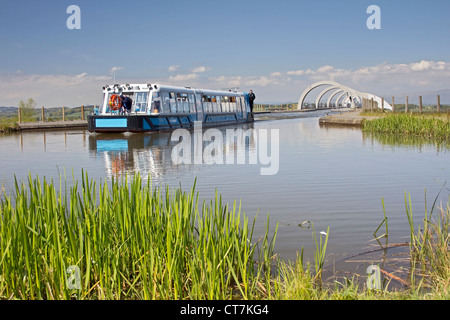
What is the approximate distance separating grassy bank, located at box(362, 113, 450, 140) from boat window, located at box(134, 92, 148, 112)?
1065 cm

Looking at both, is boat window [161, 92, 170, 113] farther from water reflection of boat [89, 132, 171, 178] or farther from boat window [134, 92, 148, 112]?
water reflection of boat [89, 132, 171, 178]

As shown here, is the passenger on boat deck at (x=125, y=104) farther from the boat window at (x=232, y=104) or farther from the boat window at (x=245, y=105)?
the boat window at (x=245, y=105)

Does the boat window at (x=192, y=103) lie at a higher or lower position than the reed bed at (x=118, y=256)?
higher

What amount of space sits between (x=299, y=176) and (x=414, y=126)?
1326 centimetres

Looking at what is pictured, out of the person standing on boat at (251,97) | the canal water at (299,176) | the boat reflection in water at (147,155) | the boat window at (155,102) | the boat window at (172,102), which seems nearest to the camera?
the canal water at (299,176)

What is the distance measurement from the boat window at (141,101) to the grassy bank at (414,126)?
34.9 feet

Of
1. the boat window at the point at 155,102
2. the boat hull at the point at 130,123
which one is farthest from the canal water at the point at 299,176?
the boat window at the point at 155,102

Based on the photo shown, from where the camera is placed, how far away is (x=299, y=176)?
1122cm

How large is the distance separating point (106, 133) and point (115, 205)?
24.6 m

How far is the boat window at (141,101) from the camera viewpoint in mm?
26953

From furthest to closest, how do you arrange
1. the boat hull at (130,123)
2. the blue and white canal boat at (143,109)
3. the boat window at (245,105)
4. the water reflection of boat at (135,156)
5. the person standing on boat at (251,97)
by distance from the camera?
the person standing on boat at (251,97), the boat window at (245,105), the blue and white canal boat at (143,109), the boat hull at (130,123), the water reflection of boat at (135,156)

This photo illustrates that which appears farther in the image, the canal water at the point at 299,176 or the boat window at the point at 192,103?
the boat window at the point at 192,103

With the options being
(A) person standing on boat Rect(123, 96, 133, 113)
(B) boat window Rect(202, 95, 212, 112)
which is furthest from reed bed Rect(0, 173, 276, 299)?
(B) boat window Rect(202, 95, 212, 112)
